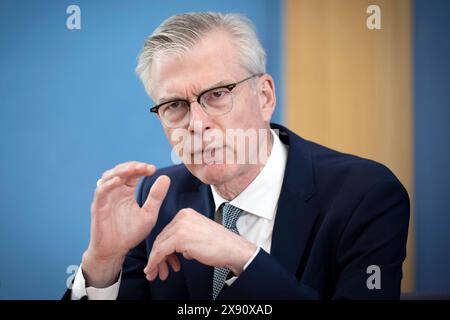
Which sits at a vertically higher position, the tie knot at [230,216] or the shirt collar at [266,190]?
the shirt collar at [266,190]

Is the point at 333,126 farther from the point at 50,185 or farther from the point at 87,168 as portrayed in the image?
the point at 50,185

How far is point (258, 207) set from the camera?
142 centimetres

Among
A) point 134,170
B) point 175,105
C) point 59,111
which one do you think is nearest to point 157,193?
point 134,170

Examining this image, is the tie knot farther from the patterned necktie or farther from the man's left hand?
the man's left hand

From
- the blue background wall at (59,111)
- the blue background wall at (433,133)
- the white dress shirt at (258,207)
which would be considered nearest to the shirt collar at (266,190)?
the white dress shirt at (258,207)

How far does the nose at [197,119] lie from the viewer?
1.31 metres

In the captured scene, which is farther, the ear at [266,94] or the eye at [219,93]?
the ear at [266,94]

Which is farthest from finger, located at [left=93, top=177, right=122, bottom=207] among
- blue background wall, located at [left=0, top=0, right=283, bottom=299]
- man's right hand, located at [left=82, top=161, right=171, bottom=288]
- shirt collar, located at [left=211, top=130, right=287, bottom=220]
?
blue background wall, located at [left=0, top=0, right=283, bottom=299]

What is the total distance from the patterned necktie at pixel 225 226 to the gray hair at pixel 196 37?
0.40 m

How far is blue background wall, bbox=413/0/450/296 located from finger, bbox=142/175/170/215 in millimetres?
894

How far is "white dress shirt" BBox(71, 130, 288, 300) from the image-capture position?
134cm

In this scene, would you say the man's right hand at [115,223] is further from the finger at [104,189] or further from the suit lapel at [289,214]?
the suit lapel at [289,214]

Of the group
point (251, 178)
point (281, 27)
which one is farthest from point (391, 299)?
point (281, 27)

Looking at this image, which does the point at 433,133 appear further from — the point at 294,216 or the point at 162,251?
the point at 162,251
